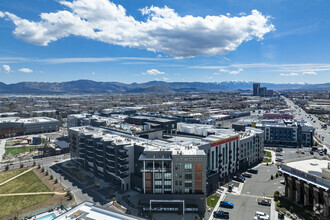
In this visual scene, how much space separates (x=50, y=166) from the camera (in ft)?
249

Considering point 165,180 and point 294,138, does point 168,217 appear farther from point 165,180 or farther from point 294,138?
point 294,138

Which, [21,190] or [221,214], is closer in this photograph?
[221,214]

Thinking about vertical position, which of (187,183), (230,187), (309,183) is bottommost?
(230,187)

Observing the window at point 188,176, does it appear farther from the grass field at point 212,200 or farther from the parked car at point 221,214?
the parked car at point 221,214

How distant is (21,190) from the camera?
190ft

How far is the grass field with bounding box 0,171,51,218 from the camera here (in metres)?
49.1

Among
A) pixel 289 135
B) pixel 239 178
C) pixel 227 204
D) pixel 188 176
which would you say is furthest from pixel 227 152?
pixel 289 135

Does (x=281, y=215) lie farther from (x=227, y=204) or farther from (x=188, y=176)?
(x=188, y=176)

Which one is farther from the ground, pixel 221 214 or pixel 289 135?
pixel 289 135

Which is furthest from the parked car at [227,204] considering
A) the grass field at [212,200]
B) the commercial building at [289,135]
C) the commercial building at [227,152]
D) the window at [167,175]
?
the commercial building at [289,135]

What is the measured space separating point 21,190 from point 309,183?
6871 cm

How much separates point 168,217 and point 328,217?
1213 inches

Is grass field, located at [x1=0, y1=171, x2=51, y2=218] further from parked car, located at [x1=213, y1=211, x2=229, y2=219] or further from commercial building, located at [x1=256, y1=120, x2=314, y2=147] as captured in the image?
commercial building, located at [x1=256, y1=120, x2=314, y2=147]

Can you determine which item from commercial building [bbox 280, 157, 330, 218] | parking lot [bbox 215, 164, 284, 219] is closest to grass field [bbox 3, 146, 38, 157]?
parking lot [bbox 215, 164, 284, 219]
